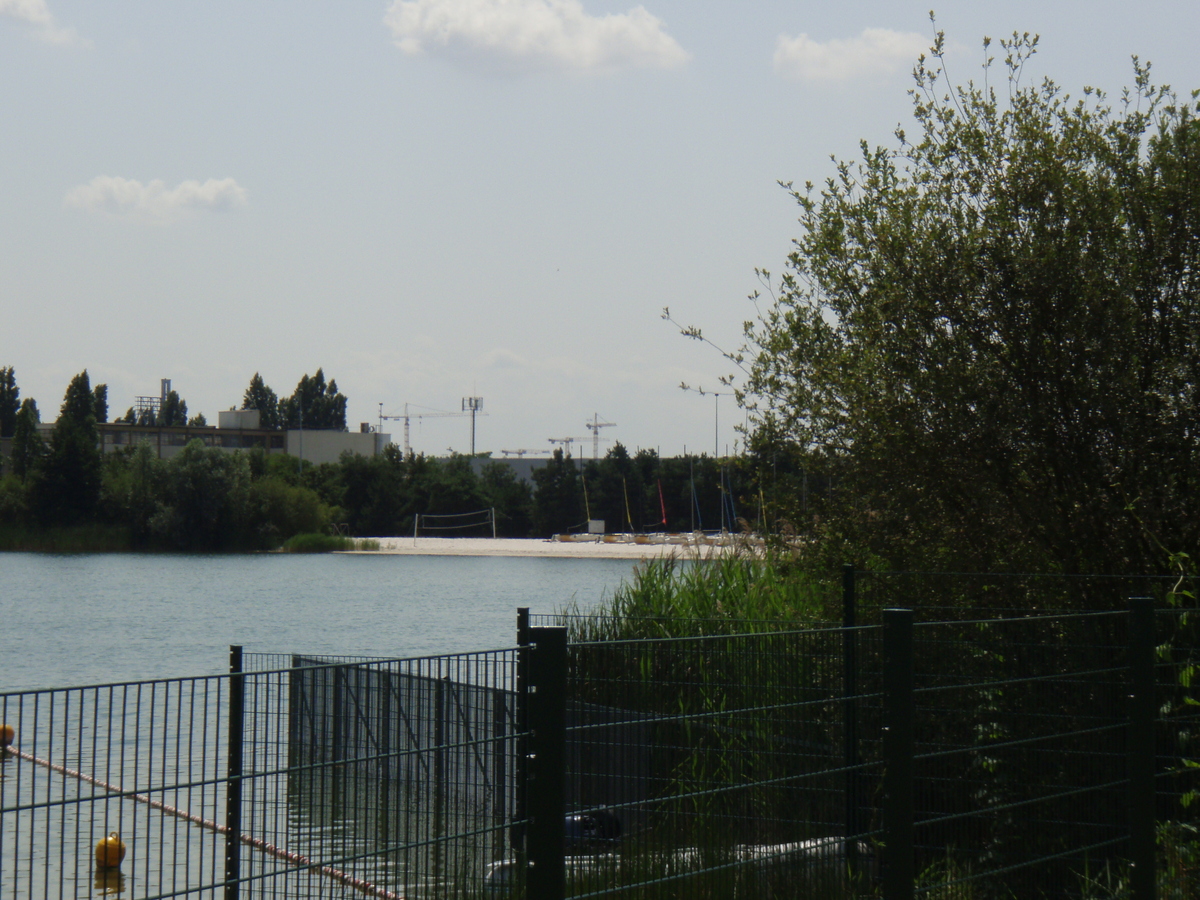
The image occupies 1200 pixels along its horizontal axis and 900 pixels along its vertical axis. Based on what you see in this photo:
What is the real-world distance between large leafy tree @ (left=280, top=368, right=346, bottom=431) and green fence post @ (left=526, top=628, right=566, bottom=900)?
161 metres

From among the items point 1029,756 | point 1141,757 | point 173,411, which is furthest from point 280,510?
point 1141,757

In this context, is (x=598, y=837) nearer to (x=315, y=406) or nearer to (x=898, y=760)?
(x=898, y=760)

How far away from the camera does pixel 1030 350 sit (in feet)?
25.6

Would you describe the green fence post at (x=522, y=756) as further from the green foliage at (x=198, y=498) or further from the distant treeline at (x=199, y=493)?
the green foliage at (x=198, y=498)

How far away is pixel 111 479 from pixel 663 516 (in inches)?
1792

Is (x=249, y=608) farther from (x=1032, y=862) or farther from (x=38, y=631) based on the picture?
(x=1032, y=862)

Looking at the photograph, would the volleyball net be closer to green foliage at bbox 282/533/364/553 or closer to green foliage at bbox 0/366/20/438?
green foliage at bbox 282/533/364/553

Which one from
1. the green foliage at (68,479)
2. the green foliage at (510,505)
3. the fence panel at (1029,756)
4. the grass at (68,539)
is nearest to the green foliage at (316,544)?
the grass at (68,539)

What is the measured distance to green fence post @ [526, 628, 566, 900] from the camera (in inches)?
133

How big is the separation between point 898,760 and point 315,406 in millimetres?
164817

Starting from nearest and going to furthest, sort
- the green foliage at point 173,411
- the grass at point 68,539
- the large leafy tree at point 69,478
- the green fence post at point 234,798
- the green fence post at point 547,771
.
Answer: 1. the green fence post at point 547,771
2. the green fence post at point 234,798
3. the large leafy tree at point 69,478
4. the grass at point 68,539
5. the green foliage at point 173,411

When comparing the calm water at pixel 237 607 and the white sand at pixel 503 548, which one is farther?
the white sand at pixel 503 548

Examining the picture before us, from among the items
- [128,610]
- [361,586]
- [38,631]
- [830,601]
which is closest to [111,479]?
[361,586]

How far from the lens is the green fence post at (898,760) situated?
167 inches
